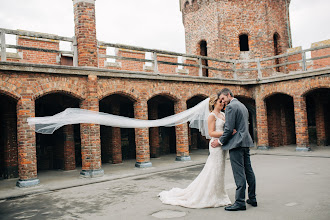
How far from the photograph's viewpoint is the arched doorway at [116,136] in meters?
13.5

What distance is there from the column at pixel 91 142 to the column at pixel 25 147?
170 cm

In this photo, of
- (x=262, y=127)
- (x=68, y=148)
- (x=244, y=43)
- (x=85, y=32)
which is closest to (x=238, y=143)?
(x=85, y=32)

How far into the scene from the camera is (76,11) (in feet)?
33.5

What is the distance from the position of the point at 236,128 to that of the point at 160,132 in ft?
38.3

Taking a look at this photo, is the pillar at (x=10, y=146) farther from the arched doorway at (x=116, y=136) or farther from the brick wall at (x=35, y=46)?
the arched doorway at (x=116, y=136)

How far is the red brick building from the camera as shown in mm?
9266

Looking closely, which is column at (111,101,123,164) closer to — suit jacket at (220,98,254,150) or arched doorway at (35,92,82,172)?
arched doorway at (35,92,82,172)

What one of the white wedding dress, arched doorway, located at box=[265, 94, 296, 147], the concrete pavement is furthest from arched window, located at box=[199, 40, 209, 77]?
the white wedding dress

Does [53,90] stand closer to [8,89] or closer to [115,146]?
[8,89]

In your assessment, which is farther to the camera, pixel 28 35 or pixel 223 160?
pixel 28 35

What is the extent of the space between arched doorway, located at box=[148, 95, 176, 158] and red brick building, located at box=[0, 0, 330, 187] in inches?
2.4

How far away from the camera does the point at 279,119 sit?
17.1 m

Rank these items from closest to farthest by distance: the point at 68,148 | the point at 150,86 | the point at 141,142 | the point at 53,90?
1. the point at 53,90
2. the point at 141,142
3. the point at 150,86
4. the point at 68,148

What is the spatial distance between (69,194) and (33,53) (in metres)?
6.98
